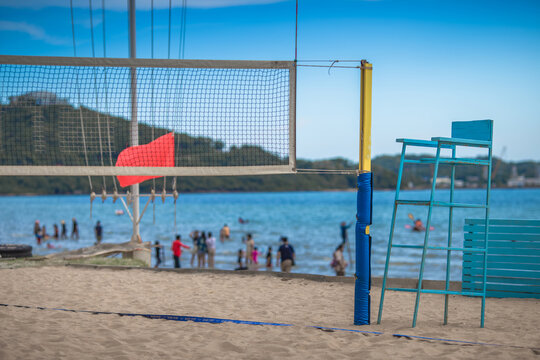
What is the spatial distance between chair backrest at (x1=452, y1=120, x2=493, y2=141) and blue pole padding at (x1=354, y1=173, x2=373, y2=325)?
122 centimetres

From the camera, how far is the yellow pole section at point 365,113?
19.7 feet

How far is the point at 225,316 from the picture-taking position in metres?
6.43

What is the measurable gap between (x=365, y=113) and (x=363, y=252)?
5.33 feet

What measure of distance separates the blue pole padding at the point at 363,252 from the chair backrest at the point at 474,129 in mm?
1222

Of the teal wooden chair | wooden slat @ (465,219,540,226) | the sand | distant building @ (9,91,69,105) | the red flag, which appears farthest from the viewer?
the red flag

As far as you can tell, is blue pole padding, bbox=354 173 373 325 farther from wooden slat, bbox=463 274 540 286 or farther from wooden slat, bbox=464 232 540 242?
wooden slat, bbox=463 274 540 286

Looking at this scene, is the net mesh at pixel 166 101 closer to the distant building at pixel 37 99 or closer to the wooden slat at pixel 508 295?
the distant building at pixel 37 99

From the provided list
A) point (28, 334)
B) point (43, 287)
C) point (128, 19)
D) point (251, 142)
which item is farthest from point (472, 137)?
point (128, 19)

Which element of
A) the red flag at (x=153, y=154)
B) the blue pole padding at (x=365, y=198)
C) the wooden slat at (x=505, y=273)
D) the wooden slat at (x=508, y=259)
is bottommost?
the wooden slat at (x=505, y=273)

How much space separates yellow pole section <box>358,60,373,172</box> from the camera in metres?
6.00

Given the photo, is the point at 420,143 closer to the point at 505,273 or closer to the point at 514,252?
the point at 514,252

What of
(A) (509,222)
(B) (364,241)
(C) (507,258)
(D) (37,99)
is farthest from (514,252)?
(D) (37,99)

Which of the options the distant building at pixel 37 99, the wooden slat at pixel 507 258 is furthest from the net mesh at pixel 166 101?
the wooden slat at pixel 507 258

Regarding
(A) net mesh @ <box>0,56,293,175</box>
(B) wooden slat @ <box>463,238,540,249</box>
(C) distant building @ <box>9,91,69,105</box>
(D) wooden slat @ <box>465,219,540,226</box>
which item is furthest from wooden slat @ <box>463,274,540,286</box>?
(C) distant building @ <box>9,91,69,105</box>
